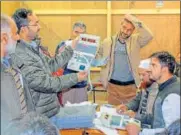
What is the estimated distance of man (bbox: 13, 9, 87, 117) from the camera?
149 cm

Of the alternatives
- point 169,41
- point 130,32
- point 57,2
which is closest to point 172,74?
point 130,32

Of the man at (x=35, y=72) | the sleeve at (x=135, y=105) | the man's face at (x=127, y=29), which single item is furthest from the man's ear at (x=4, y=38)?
the man's face at (x=127, y=29)

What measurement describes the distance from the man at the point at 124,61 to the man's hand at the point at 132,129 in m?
1.11

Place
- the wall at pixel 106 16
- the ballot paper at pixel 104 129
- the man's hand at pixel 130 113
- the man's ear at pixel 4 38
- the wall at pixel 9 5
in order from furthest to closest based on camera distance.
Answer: the wall at pixel 106 16 < the wall at pixel 9 5 < the man's hand at pixel 130 113 < the ballot paper at pixel 104 129 < the man's ear at pixel 4 38

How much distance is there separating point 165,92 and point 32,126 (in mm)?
673

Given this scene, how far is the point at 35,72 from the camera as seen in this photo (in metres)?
1.50

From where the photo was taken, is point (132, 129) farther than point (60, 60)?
No

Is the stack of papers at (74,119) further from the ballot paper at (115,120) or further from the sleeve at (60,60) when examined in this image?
the sleeve at (60,60)

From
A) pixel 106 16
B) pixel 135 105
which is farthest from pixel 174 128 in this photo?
pixel 106 16

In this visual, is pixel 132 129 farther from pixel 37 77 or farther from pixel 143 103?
pixel 37 77

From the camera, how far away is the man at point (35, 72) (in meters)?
1.49

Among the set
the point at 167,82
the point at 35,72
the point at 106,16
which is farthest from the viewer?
the point at 106,16

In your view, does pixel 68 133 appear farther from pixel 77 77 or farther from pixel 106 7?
pixel 106 7

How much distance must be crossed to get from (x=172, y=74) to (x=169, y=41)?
286 cm
